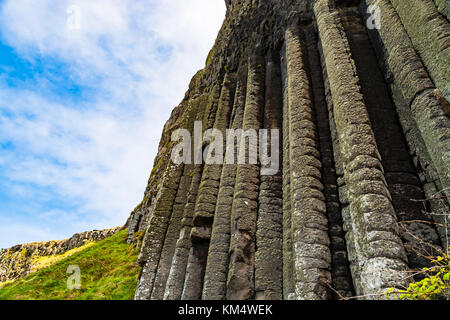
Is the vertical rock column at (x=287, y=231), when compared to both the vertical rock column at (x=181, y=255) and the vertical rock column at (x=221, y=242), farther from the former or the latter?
the vertical rock column at (x=181, y=255)

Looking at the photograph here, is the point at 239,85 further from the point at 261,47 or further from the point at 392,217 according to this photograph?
the point at 392,217

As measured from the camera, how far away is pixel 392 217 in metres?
4.27

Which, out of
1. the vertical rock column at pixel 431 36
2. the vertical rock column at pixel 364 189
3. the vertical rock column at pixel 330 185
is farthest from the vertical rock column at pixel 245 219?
the vertical rock column at pixel 431 36

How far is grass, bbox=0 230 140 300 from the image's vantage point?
11.0 metres

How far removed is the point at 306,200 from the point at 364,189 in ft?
3.88

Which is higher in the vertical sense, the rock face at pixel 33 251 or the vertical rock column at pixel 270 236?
the rock face at pixel 33 251

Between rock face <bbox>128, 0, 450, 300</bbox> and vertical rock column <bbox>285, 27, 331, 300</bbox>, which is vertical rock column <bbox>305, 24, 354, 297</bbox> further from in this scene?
vertical rock column <bbox>285, 27, 331, 300</bbox>

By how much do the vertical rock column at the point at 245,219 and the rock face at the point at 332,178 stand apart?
0.10ft

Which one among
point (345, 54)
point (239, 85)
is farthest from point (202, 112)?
point (345, 54)

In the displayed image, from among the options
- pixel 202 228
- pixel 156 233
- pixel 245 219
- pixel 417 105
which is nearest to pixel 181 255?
pixel 202 228

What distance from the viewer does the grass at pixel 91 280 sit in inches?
434

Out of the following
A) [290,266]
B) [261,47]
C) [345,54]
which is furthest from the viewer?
[261,47]

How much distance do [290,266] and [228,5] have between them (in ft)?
56.5

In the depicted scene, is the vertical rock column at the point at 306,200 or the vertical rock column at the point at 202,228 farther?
the vertical rock column at the point at 202,228
